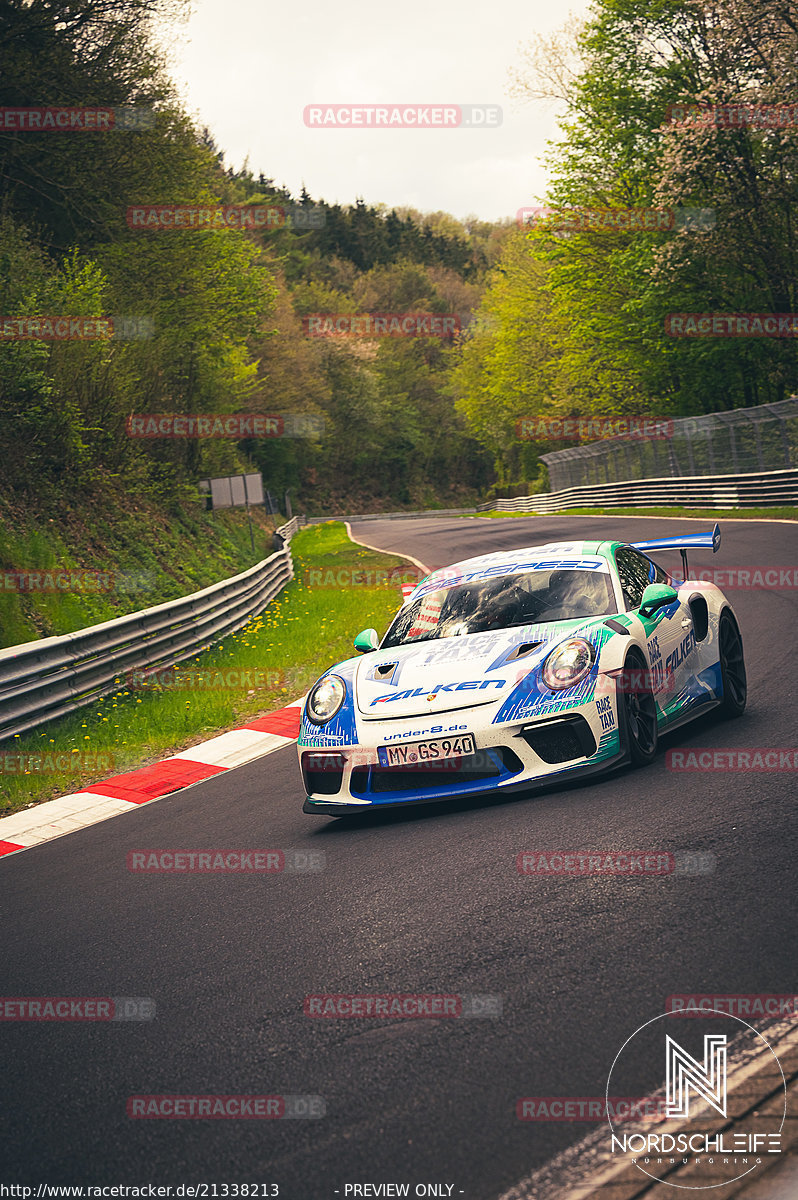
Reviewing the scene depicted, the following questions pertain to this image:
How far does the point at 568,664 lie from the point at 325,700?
4.81 ft

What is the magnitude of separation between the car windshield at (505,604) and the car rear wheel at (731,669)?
1197mm

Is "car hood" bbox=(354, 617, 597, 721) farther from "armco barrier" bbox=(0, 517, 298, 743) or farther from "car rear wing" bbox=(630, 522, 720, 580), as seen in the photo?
"armco barrier" bbox=(0, 517, 298, 743)

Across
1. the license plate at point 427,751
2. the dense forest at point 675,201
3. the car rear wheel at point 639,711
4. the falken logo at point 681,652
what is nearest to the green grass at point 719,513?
the dense forest at point 675,201

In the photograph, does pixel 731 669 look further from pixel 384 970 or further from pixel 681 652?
pixel 384 970

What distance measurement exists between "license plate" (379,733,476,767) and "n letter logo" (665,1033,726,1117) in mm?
2576

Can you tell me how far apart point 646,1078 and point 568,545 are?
4932 millimetres

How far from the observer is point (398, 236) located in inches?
4572

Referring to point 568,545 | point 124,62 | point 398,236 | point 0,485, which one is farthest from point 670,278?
point 398,236

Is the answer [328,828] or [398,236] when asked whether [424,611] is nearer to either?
[328,828]

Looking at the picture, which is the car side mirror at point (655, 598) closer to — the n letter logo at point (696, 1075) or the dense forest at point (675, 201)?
the n letter logo at point (696, 1075)

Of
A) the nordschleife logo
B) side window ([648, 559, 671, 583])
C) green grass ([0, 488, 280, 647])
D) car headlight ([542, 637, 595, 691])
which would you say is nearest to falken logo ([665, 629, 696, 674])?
side window ([648, 559, 671, 583])

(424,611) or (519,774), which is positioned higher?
(424,611)

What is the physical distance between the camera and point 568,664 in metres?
5.65

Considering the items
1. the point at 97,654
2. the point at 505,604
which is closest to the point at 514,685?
the point at 505,604
